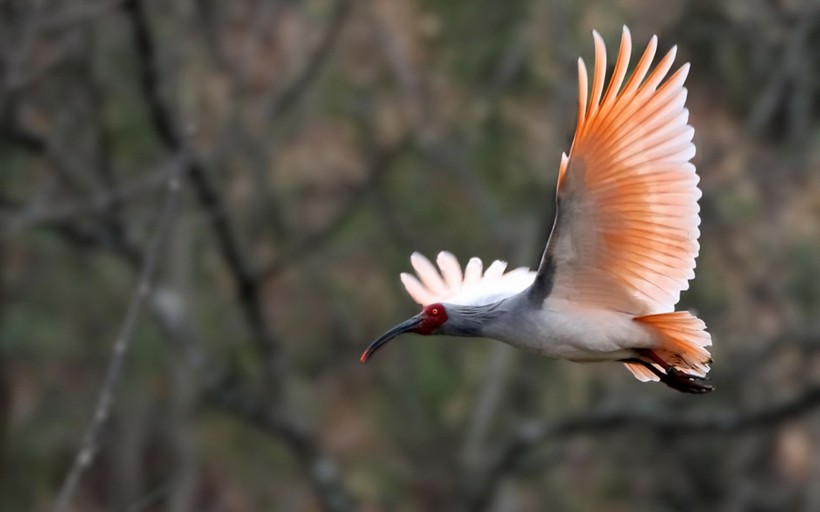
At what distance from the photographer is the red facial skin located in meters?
6.63

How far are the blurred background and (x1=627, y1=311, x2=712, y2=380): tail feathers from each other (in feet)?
20.8

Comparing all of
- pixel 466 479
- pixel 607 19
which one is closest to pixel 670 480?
pixel 466 479

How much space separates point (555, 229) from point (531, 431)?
8.90 metres

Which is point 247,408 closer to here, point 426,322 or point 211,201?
point 211,201

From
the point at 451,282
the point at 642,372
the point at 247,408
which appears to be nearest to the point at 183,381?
the point at 247,408

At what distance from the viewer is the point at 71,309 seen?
1819 centimetres

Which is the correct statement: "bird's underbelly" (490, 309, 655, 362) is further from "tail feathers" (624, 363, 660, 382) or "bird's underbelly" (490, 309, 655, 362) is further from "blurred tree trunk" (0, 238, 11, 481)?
"blurred tree trunk" (0, 238, 11, 481)

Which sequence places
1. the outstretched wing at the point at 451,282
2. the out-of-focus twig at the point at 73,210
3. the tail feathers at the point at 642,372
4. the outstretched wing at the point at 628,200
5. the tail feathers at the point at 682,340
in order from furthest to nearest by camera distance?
the out-of-focus twig at the point at 73,210 < the outstretched wing at the point at 451,282 < the tail feathers at the point at 642,372 < the tail feathers at the point at 682,340 < the outstretched wing at the point at 628,200

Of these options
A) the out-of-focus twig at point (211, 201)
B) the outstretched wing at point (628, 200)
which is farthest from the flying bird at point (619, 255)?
the out-of-focus twig at point (211, 201)

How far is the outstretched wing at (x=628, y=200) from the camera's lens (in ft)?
19.2

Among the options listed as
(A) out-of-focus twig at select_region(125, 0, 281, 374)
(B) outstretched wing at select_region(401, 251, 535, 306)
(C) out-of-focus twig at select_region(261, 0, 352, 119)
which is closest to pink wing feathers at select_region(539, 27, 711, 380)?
(B) outstretched wing at select_region(401, 251, 535, 306)

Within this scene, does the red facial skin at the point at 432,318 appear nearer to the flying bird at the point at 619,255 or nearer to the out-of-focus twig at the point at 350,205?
the flying bird at the point at 619,255

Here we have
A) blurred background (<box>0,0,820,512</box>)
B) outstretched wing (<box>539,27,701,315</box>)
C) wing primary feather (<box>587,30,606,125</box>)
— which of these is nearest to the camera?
wing primary feather (<box>587,30,606,125</box>)

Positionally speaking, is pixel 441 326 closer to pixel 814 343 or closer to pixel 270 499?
pixel 814 343
